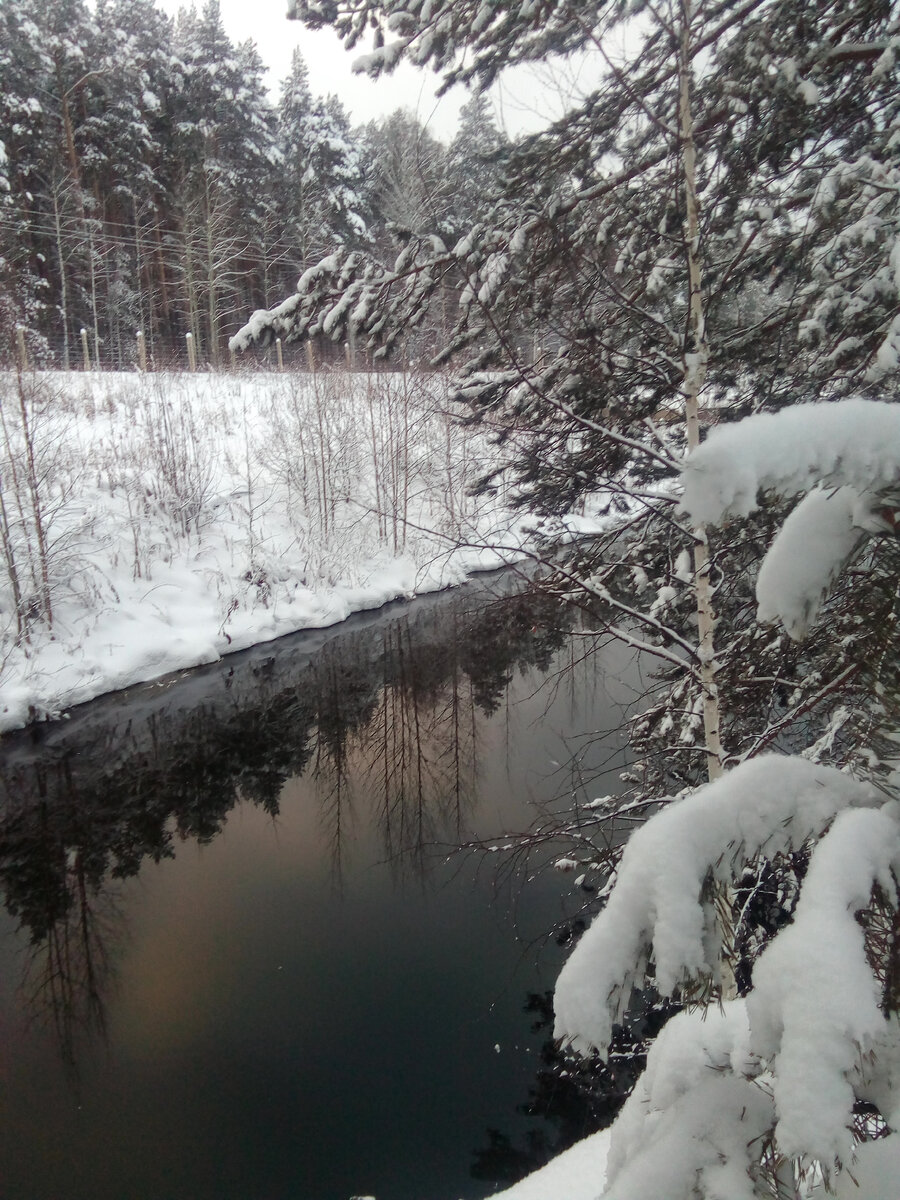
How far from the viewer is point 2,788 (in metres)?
8.74

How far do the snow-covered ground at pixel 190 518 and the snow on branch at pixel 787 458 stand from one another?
827 centimetres

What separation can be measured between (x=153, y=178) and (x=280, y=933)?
1026 inches

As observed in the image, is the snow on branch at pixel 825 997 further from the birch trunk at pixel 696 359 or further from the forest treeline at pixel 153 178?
the forest treeline at pixel 153 178

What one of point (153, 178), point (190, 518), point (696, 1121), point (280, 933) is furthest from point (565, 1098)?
point (153, 178)

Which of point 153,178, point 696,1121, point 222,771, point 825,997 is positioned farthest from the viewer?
point 153,178

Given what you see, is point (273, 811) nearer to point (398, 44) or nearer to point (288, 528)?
point (398, 44)

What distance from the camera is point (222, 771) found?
961cm

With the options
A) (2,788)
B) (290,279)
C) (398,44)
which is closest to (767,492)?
(398,44)

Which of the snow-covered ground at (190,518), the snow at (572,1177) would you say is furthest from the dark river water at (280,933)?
the snow-covered ground at (190,518)

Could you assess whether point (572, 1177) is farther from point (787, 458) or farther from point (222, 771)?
point (222, 771)

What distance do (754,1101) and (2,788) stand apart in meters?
9.80

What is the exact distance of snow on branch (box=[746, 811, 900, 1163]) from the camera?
763mm

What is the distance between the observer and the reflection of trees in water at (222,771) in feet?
22.3

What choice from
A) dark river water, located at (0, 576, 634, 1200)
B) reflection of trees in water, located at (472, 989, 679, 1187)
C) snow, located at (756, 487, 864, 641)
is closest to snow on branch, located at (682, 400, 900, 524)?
snow, located at (756, 487, 864, 641)
